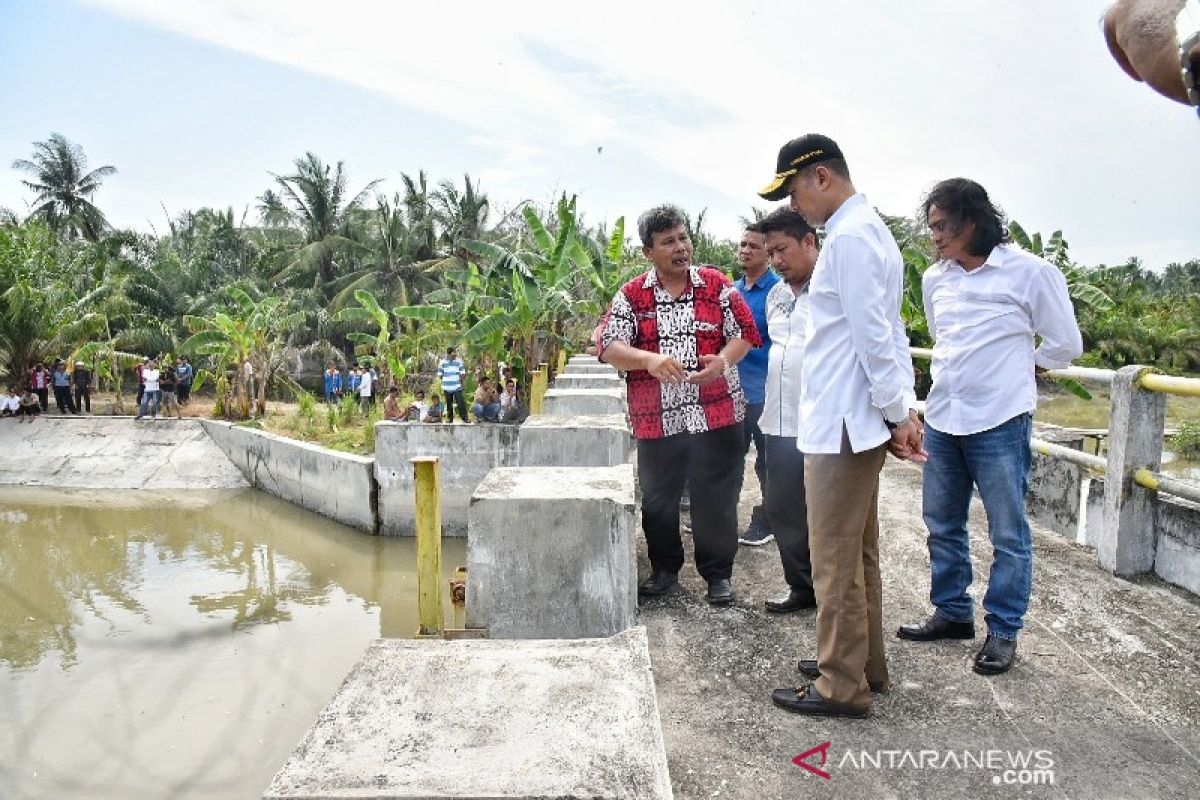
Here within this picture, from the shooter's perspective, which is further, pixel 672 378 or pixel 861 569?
pixel 672 378

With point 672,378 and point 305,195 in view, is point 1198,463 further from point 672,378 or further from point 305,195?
point 305,195

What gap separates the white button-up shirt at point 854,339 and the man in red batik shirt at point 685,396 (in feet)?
2.96

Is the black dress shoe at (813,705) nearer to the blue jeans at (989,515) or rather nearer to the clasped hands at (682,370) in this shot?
the blue jeans at (989,515)

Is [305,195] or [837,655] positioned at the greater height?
[305,195]

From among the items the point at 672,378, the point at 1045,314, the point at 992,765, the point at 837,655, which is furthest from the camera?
the point at 672,378

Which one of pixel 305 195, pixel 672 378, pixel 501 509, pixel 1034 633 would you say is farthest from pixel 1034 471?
pixel 305 195

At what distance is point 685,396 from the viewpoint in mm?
3408

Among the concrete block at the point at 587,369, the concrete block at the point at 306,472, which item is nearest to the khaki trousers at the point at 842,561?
the concrete block at the point at 587,369

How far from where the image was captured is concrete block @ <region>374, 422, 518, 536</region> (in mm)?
13461

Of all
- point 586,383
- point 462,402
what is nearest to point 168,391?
point 462,402

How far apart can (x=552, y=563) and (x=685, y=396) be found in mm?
908

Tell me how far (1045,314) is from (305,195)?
31.2 metres

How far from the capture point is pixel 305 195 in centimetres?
3052

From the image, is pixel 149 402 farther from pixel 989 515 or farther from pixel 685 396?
pixel 989 515
